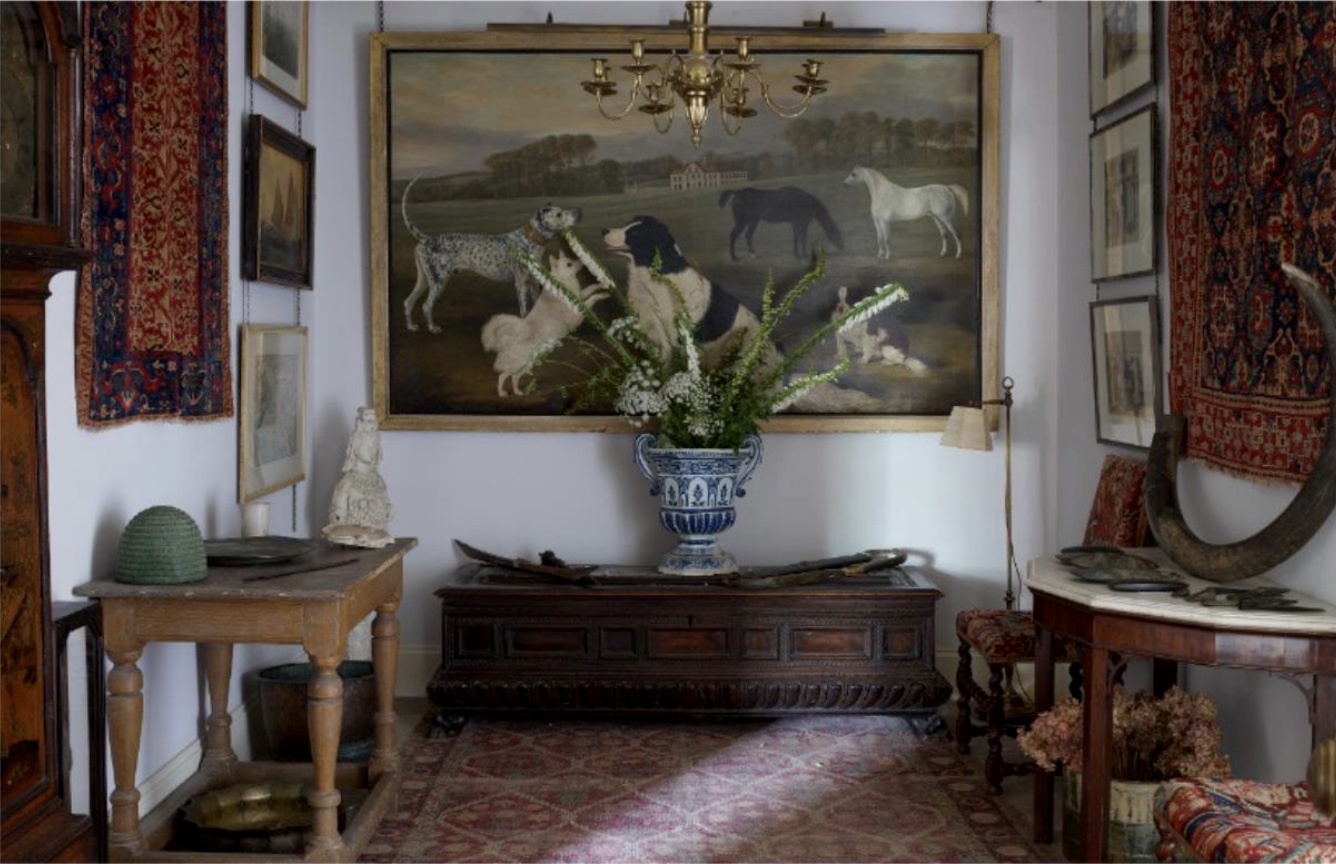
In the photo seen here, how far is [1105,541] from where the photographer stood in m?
5.73

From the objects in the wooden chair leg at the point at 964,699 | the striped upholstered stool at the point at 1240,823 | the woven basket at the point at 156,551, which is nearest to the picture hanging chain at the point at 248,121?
the woven basket at the point at 156,551

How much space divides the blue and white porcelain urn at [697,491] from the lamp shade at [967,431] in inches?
35.9

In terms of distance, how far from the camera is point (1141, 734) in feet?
15.9

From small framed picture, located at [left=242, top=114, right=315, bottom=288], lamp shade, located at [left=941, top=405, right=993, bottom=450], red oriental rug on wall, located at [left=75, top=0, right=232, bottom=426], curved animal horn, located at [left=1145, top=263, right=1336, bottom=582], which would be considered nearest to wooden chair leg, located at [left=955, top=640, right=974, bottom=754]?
lamp shade, located at [left=941, top=405, right=993, bottom=450]

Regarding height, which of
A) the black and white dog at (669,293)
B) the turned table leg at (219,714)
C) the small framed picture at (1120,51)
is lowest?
the turned table leg at (219,714)

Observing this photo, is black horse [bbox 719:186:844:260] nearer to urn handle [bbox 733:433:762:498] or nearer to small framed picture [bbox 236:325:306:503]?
urn handle [bbox 733:433:762:498]

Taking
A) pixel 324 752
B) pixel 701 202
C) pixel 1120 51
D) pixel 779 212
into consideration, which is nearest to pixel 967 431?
pixel 779 212

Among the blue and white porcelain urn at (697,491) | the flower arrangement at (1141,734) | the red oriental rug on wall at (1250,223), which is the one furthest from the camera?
the blue and white porcelain urn at (697,491)

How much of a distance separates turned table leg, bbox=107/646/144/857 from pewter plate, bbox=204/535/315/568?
436 millimetres

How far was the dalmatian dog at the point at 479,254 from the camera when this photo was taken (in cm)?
715

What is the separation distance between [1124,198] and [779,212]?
178cm

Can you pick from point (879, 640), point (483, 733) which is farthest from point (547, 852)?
point (879, 640)

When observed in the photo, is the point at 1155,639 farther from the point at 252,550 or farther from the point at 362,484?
the point at 362,484

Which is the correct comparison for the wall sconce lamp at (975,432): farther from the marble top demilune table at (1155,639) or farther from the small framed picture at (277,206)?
the small framed picture at (277,206)
